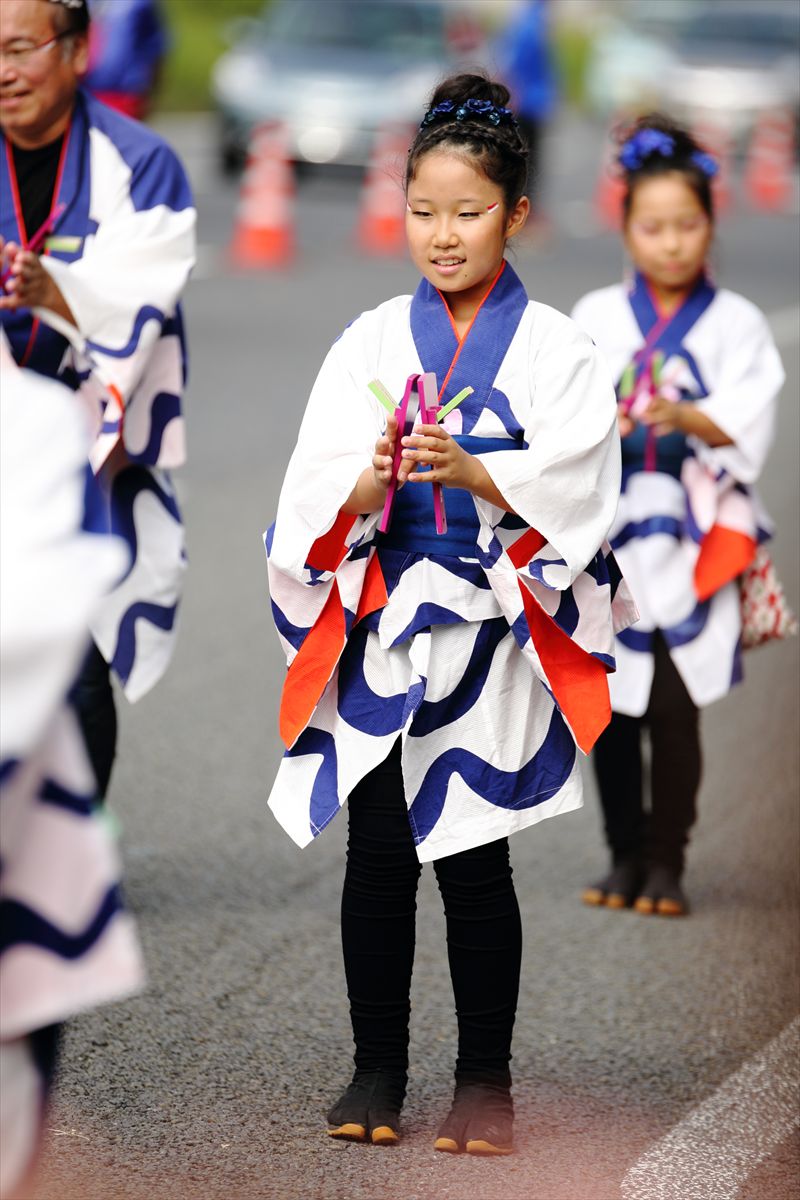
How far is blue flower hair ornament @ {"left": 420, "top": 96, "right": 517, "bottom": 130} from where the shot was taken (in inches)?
131

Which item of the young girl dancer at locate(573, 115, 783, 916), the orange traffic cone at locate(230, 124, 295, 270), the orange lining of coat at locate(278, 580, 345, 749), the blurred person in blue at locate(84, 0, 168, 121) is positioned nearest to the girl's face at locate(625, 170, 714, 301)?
the young girl dancer at locate(573, 115, 783, 916)

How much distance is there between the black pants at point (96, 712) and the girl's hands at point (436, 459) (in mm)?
1360

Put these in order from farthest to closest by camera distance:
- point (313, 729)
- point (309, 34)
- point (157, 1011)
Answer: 1. point (309, 34)
2. point (157, 1011)
3. point (313, 729)

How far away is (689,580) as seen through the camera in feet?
15.3

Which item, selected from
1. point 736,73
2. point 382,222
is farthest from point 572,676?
point 736,73

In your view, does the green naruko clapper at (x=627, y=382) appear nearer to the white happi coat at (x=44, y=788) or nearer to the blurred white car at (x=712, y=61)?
the white happi coat at (x=44, y=788)

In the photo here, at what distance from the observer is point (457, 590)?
10.8 ft

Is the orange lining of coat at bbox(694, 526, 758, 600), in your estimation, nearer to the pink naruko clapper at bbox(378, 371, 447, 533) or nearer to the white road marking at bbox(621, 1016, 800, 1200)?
the white road marking at bbox(621, 1016, 800, 1200)

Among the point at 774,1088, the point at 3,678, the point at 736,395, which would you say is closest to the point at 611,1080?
the point at 774,1088

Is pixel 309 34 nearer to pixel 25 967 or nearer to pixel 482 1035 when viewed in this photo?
pixel 482 1035

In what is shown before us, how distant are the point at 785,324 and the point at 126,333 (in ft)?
31.4

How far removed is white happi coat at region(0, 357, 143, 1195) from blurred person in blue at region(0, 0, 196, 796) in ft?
6.41

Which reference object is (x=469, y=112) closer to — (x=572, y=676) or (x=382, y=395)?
(x=382, y=395)

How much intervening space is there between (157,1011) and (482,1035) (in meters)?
0.84
